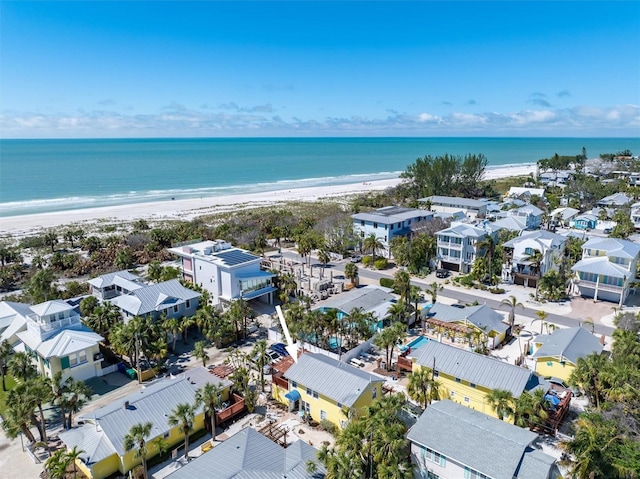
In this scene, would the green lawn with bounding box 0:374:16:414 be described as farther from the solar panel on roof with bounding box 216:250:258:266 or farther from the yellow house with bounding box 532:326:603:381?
the yellow house with bounding box 532:326:603:381

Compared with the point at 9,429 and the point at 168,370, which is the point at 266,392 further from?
the point at 9,429

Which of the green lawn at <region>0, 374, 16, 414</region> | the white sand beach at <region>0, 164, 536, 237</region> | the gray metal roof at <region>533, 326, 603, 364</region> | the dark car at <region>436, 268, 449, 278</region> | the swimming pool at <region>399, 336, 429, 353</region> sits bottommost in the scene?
the white sand beach at <region>0, 164, 536, 237</region>

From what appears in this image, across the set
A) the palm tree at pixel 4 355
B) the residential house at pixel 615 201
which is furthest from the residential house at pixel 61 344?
the residential house at pixel 615 201

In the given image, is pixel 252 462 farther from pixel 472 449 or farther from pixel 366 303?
pixel 366 303

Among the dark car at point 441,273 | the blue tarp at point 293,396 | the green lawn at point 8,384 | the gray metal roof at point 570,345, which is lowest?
the green lawn at point 8,384

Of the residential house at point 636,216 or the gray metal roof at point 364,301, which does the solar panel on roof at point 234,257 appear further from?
the residential house at point 636,216

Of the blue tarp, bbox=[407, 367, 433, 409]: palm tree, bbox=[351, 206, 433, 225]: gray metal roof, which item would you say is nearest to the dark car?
bbox=[351, 206, 433, 225]: gray metal roof
